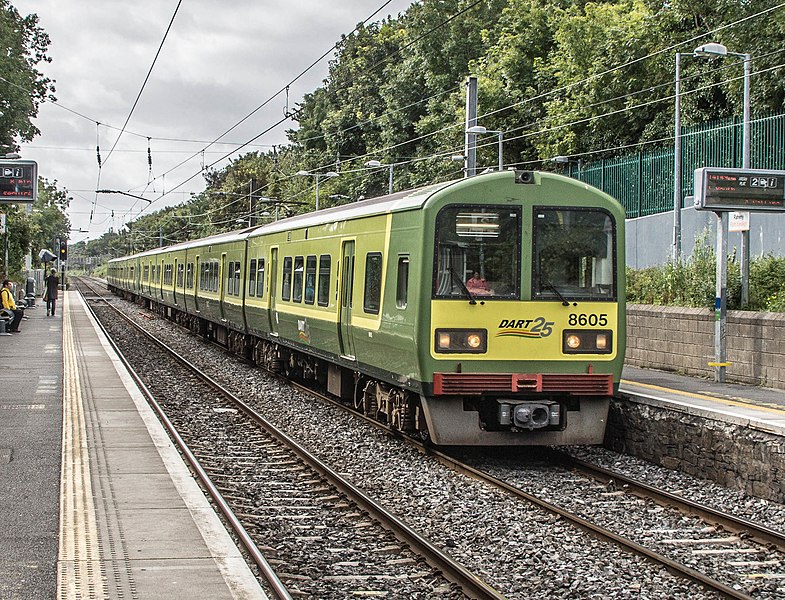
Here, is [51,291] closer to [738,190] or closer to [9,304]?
[9,304]

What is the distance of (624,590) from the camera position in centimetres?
689

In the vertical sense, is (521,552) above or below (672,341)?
below

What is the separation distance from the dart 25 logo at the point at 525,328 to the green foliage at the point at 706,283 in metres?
6.30

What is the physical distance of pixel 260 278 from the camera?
2061 cm

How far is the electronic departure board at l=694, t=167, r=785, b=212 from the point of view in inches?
583

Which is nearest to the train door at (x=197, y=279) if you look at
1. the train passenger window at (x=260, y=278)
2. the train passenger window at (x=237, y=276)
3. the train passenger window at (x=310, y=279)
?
the train passenger window at (x=237, y=276)

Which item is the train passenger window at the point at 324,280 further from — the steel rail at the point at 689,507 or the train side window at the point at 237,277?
the train side window at the point at 237,277

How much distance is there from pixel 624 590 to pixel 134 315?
130 feet

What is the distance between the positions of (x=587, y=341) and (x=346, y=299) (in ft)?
12.4

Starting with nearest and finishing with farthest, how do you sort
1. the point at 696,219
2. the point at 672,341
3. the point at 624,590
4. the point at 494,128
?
the point at 624,590, the point at 672,341, the point at 696,219, the point at 494,128

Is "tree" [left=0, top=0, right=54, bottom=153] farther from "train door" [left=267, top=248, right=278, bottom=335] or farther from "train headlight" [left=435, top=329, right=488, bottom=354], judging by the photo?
"train headlight" [left=435, top=329, right=488, bottom=354]

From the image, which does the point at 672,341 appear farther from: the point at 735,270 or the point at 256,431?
the point at 256,431

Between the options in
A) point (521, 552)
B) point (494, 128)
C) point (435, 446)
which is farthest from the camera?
point (494, 128)

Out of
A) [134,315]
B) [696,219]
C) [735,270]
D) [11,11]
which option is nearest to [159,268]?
[134,315]
